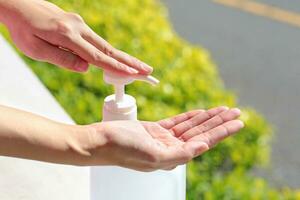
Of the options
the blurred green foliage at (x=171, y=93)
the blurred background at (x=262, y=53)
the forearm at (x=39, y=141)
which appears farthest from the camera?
the blurred background at (x=262, y=53)

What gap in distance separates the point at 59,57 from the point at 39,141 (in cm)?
39

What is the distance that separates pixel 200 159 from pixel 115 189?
141 centimetres

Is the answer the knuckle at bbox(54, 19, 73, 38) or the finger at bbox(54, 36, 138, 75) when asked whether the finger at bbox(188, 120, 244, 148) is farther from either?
the knuckle at bbox(54, 19, 73, 38)

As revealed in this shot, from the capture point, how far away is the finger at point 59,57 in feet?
5.94

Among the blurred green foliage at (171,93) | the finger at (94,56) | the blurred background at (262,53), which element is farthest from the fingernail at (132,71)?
the blurred background at (262,53)

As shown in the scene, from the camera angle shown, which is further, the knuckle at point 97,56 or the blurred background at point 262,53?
the blurred background at point 262,53

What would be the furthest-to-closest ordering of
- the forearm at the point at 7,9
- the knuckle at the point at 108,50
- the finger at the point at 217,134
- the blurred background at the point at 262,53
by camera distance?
the blurred background at the point at 262,53 → the forearm at the point at 7,9 → the knuckle at the point at 108,50 → the finger at the point at 217,134

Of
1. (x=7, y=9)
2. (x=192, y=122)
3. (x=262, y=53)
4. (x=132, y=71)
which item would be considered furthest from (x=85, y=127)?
(x=262, y=53)

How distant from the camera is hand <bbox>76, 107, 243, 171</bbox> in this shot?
152cm

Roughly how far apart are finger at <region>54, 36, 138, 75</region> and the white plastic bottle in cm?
2

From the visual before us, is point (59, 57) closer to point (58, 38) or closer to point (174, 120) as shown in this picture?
point (58, 38)

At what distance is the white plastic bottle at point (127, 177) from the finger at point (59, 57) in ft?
0.40

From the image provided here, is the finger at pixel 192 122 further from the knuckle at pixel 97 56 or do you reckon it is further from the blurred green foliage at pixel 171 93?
the blurred green foliage at pixel 171 93

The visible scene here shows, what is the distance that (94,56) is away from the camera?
1757 millimetres
